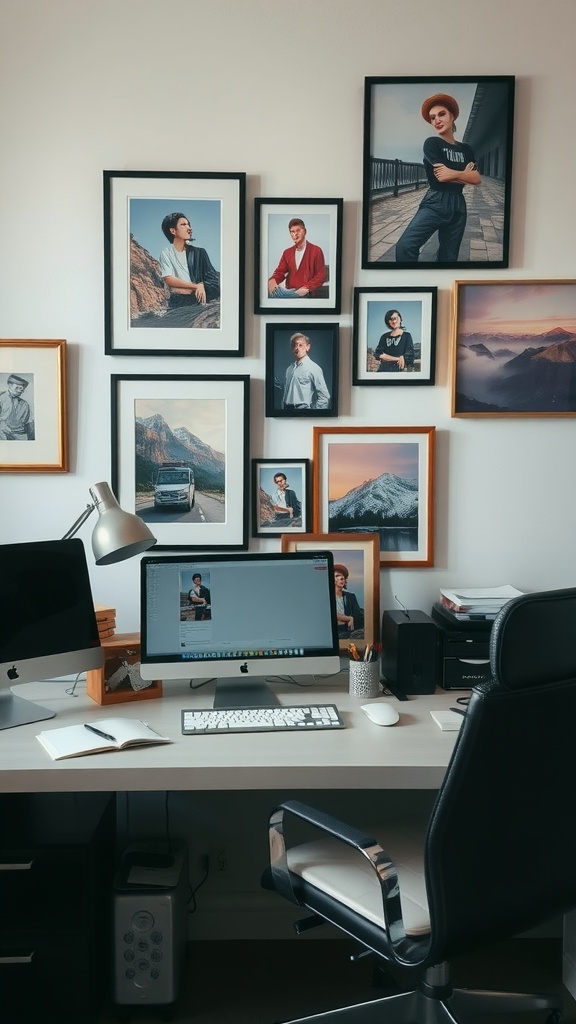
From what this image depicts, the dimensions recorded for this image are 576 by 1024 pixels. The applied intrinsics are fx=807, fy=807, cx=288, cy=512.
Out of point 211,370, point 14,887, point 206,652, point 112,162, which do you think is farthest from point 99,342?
point 14,887

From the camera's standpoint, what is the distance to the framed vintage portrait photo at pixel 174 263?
2332mm

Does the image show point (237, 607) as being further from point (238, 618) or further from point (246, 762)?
point (246, 762)

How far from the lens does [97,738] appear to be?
1.83 metres

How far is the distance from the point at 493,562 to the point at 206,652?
36.5 inches

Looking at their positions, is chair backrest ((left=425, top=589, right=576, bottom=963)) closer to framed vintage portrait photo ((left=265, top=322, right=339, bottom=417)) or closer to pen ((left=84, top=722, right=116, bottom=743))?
pen ((left=84, top=722, right=116, bottom=743))

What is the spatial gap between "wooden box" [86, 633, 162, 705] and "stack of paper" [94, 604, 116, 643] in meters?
0.03

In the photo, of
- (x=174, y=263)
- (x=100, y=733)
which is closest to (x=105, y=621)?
(x=100, y=733)

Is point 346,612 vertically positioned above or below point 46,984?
above

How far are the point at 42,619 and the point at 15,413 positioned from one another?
26.4 inches

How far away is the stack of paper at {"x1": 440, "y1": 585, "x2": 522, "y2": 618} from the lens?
88.5 inches

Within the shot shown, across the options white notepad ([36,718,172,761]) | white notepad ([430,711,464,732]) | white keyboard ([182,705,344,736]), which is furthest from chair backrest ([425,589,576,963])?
white notepad ([36,718,172,761])

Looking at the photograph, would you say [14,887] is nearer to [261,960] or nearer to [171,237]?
[261,960]

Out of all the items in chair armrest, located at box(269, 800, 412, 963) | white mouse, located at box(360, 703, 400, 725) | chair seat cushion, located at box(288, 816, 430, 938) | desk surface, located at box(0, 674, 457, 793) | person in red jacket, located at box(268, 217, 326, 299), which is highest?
person in red jacket, located at box(268, 217, 326, 299)

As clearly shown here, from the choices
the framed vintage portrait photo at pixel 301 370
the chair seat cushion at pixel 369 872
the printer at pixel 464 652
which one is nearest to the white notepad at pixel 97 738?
the chair seat cushion at pixel 369 872
